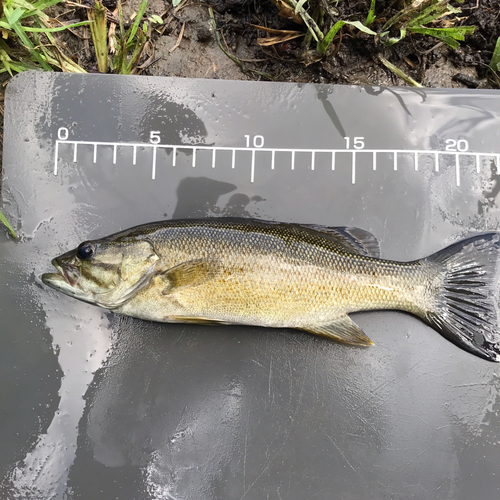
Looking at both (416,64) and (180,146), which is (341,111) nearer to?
(416,64)

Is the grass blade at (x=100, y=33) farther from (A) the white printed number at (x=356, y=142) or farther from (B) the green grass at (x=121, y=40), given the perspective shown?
(A) the white printed number at (x=356, y=142)

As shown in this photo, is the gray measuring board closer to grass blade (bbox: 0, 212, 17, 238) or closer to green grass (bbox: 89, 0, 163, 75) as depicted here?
grass blade (bbox: 0, 212, 17, 238)

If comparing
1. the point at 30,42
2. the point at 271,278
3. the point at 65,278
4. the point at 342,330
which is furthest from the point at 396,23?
the point at 65,278

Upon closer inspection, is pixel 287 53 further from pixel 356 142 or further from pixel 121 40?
pixel 121 40

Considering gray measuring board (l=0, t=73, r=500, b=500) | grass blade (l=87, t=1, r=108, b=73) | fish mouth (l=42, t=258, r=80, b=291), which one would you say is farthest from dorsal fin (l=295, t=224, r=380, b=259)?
grass blade (l=87, t=1, r=108, b=73)

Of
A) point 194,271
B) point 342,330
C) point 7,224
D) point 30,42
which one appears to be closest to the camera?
point 194,271

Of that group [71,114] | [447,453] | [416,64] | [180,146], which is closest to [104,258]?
[180,146]
